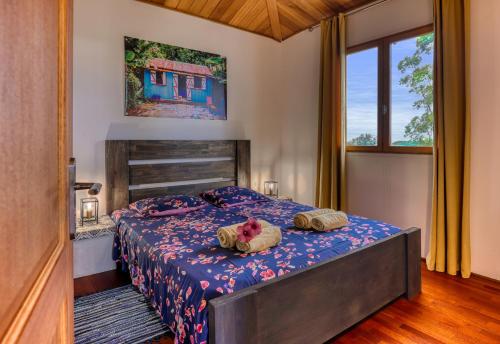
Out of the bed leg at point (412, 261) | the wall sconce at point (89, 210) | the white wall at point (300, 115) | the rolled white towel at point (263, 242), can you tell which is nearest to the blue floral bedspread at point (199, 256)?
the rolled white towel at point (263, 242)

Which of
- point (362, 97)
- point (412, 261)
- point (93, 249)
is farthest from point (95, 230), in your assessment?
point (362, 97)

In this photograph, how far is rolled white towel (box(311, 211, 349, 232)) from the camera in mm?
2310

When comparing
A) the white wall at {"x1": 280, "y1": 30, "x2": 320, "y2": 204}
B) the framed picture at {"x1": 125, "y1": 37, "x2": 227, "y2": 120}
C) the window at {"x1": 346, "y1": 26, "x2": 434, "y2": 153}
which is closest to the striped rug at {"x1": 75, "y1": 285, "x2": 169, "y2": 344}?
the framed picture at {"x1": 125, "y1": 37, "x2": 227, "y2": 120}

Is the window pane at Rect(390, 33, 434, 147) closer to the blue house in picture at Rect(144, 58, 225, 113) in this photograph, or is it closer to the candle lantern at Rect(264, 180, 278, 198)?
A: the candle lantern at Rect(264, 180, 278, 198)

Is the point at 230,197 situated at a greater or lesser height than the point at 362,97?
lesser

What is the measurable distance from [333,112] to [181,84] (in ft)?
5.96

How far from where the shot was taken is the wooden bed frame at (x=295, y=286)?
4.65 feet

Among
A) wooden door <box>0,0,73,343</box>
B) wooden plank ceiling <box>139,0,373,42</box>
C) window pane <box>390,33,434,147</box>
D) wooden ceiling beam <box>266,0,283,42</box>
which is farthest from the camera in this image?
wooden ceiling beam <box>266,0,283,42</box>

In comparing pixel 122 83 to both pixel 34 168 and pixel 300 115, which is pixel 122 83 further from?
pixel 34 168

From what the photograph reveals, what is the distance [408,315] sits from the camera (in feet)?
7.11

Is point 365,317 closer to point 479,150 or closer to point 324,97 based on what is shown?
point 479,150

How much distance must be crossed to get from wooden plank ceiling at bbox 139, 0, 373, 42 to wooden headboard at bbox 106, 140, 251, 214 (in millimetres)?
1542

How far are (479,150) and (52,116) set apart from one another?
3175mm

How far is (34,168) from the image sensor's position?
54 centimetres
